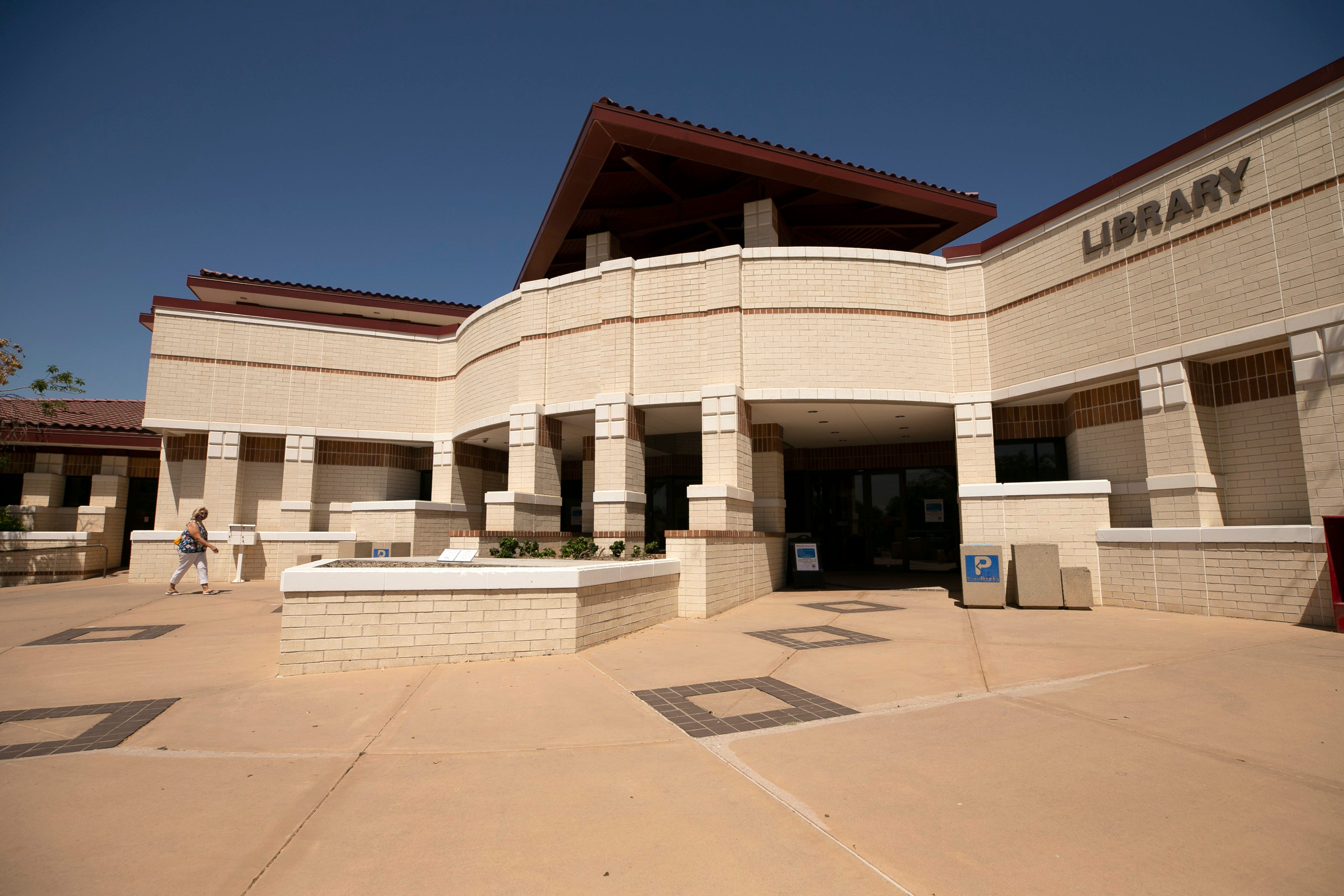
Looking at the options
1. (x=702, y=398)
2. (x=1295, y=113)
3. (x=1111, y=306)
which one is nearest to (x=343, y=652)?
(x=702, y=398)

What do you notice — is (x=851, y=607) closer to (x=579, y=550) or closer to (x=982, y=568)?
(x=982, y=568)

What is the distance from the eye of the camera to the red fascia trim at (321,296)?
72.7ft

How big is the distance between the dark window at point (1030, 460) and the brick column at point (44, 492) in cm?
2690

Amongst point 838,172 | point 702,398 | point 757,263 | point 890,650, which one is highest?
point 838,172

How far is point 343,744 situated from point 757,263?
12509 millimetres

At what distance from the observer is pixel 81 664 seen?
7.67 meters

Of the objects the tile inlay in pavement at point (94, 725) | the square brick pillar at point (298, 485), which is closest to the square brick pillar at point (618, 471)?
the tile inlay in pavement at point (94, 725)

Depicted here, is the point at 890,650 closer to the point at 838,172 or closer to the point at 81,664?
the point at 81,664

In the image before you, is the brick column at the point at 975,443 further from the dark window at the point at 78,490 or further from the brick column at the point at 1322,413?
the dark window at the point at 78,490

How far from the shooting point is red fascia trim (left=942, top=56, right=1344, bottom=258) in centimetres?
990

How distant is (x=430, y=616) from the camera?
25.0ft

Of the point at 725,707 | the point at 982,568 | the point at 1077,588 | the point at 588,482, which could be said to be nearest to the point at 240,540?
the point at 588,482

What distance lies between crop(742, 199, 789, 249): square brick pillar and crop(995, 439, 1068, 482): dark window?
755 cm

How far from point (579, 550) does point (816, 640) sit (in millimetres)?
5746
